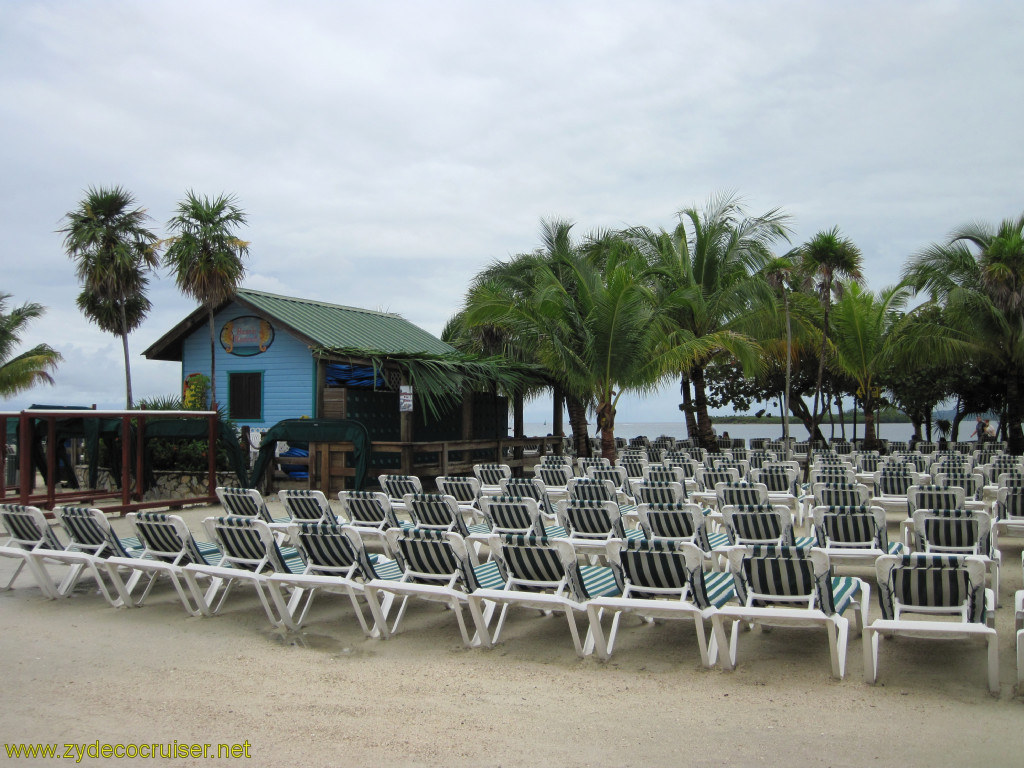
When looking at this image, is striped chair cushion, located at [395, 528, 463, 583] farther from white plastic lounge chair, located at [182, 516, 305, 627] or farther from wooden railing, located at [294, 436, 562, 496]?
wooden railing, located at [294, 436, 562, 496]

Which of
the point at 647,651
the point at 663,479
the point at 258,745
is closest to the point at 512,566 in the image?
the point at 647,651

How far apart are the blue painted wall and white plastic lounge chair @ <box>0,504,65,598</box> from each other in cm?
998

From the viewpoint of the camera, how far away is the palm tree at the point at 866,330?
23.4 m

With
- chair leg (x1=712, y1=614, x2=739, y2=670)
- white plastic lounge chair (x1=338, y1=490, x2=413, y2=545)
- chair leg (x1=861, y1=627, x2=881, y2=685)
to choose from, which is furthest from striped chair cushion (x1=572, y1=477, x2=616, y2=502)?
chair leg (x1=861, y1=627, x2=881, y2=685)

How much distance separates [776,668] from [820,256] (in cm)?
1699

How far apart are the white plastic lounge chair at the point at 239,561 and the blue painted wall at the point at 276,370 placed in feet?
36.2

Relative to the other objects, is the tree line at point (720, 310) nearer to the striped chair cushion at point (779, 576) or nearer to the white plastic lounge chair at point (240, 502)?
the white plastic lounge chair at point (240, 502)

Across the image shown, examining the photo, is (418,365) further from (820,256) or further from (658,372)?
(820,256)

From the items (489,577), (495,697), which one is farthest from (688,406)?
(495,697)

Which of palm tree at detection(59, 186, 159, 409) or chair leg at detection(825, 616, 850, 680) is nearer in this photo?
chair leg at detection(825, 616, 850, 680)

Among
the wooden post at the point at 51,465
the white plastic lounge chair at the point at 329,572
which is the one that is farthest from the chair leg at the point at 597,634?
the wooden post at the point at 51,465

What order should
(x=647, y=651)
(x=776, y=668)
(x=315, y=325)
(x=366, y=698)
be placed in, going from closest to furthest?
(x=366, y=698) < (x=776, y=668) < (x=647, y=651) < (x=315, y=325)

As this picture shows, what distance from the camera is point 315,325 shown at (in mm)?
19562

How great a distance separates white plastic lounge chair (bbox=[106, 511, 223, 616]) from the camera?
728 centimetres
